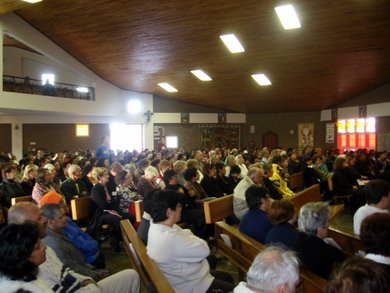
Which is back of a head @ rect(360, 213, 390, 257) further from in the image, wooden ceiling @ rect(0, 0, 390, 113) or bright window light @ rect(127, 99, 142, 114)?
bright window light @ rect(127, 99, 142, 114)

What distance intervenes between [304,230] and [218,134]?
59.1 ft

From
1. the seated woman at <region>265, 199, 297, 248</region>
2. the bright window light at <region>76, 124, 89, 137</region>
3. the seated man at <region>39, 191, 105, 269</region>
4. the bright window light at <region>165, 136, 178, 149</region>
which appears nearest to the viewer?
the seated woman at <region>265, 199, 297, 248</region>

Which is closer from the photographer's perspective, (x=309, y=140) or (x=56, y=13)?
(x=56, y=13)

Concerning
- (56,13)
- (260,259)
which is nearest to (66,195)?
(260,259)

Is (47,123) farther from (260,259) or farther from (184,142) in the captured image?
(260,259)

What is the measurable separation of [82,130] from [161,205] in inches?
664

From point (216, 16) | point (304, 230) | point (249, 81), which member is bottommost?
point (304, 230)

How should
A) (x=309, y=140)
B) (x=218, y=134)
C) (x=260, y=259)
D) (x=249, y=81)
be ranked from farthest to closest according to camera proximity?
(x=218, y=134), (x=309, y=140), (x=249, y=81), (x=260, y=259)

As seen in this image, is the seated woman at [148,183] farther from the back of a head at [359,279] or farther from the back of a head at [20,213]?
the back of a head at [359,279]

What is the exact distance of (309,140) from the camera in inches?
783

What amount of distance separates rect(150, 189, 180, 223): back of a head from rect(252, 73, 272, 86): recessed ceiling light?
37.0 feet

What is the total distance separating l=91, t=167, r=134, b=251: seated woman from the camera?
580cm

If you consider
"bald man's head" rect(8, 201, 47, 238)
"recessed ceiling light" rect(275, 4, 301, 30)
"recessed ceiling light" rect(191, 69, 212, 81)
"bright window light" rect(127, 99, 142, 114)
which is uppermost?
"recessed ceiling light" rect(275, 4, 301, 30)

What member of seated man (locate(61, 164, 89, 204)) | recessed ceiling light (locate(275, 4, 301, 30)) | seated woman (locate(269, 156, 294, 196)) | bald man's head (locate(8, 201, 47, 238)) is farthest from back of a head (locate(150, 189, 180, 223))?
recessed ceiling light (locate(275, 4, 301, 30))
